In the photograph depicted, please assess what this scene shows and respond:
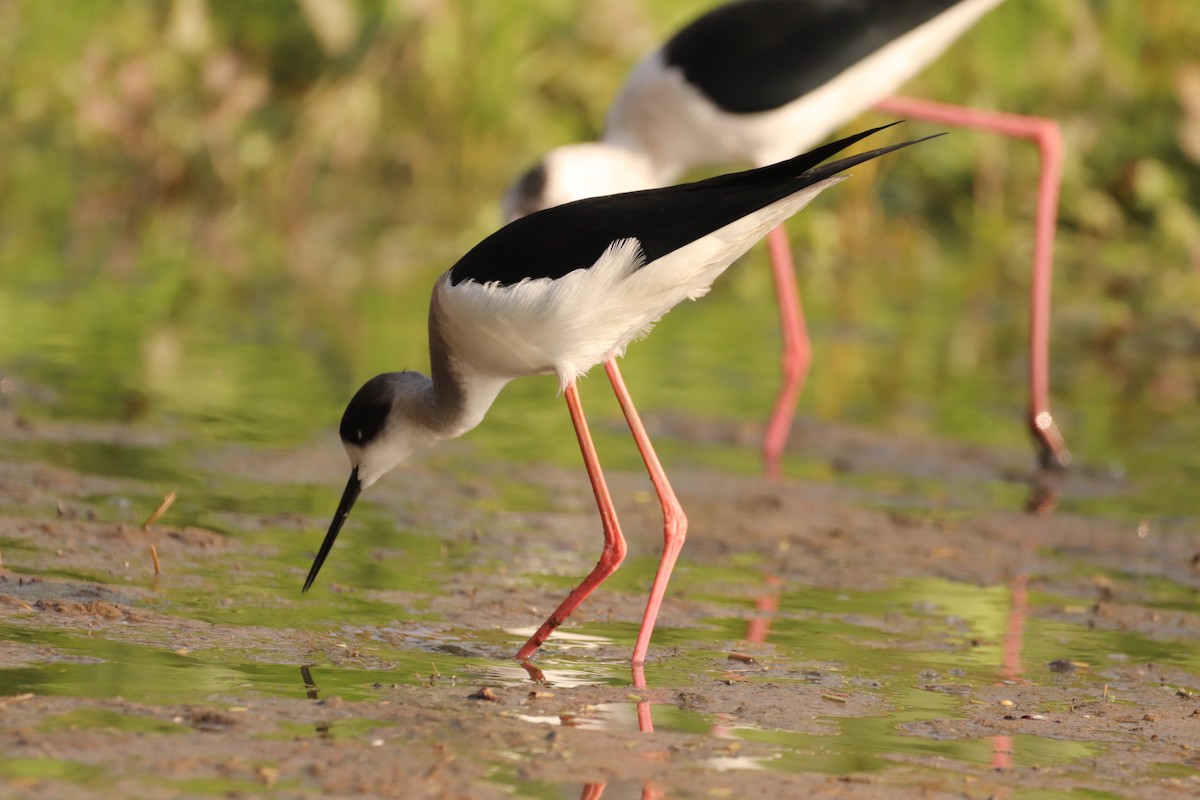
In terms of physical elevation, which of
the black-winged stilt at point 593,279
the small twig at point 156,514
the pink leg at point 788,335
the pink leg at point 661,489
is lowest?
the small twig at point 156,514

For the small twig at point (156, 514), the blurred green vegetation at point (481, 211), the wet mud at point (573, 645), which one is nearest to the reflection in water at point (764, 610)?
the wet mud at point (573, 645)

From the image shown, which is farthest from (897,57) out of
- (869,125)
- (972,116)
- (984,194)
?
(984,194)

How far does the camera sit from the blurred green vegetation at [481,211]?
7.55m

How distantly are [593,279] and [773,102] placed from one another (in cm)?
296

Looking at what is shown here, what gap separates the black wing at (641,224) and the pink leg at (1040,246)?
288 cm

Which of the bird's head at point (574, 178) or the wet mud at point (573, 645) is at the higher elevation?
the bird's head at point (574, 178)

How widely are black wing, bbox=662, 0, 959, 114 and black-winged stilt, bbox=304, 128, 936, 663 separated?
8.64 ft

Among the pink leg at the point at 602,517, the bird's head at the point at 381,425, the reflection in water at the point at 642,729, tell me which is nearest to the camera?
the reflection in water at the point at 642,729

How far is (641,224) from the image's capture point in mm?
3805

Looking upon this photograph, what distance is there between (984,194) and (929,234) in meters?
0.46

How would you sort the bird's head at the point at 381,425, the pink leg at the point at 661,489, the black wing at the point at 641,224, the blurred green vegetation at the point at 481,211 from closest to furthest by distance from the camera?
the black wing at the point at 641,224
the pink leg at the point at 661,489
the bird's head at the point at 381,425
the blurred green vegetation at the point at 481,211

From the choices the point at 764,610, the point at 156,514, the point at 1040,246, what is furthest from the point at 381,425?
the point at 1040,246

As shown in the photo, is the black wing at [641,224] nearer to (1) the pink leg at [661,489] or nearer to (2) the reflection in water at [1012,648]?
(1) the pink leg at [661,489]

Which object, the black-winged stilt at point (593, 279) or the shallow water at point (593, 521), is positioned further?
the black-winged stilt at point (593, 279)
